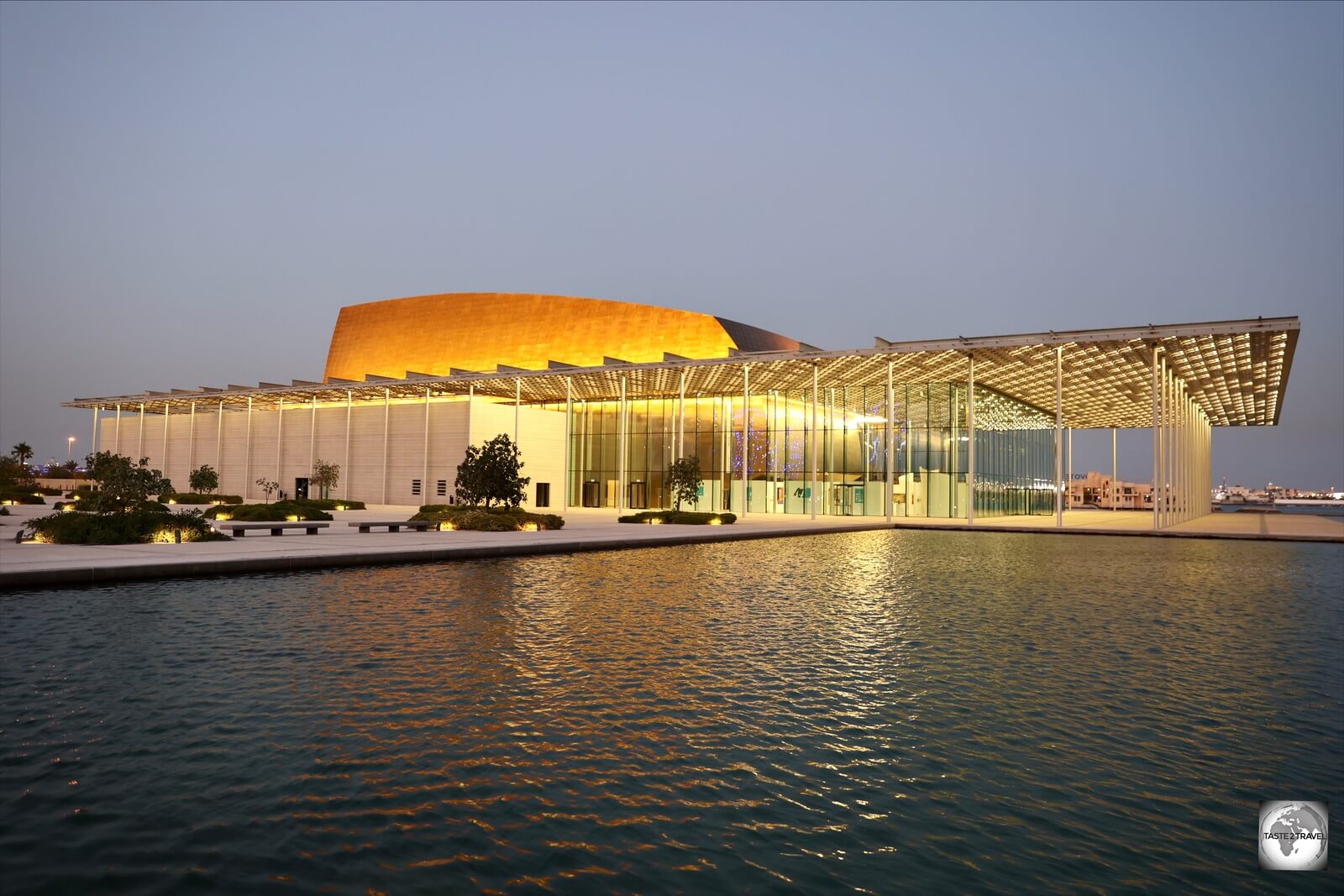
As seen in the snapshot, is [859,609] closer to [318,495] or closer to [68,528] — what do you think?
[68,528]

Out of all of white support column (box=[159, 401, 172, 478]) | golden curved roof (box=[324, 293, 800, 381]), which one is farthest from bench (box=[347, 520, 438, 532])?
white support column (box=[159, 401, 172, 478])

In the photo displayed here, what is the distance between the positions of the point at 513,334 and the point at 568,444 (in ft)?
76.6

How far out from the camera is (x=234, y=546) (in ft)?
72.1

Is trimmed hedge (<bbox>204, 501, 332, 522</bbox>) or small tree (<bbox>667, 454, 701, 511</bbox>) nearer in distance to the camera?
trimmed hedge (<bbox>204, 501, 332, 522</bbox>)

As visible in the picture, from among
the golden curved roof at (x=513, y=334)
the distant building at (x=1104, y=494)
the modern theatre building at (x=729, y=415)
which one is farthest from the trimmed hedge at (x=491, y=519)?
the distant building at (x=1104, y=494)

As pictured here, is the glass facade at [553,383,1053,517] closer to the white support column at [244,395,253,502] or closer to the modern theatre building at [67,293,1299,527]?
the modern theatre building at [67,293,1299,527]

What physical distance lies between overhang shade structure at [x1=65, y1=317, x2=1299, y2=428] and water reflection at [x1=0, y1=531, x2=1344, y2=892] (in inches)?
1099

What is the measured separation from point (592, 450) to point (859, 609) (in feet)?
165

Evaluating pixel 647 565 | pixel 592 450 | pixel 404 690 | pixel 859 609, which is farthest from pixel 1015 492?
pixel 404 690

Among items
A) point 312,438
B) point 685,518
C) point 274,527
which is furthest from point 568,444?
point 274,527

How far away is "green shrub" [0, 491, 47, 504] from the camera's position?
4841cm

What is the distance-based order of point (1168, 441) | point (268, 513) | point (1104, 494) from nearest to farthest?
point (268, 513) → point (1168, 441) → point (1104, 494)

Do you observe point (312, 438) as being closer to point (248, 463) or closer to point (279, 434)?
point (279, 434)

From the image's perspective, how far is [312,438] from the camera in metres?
62.2
